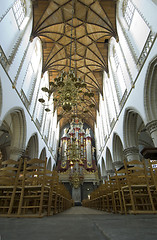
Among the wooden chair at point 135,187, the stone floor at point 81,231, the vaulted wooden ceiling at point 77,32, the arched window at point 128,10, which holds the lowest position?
the stone floor at point 81,231

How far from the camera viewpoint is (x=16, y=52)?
8695 millimetres

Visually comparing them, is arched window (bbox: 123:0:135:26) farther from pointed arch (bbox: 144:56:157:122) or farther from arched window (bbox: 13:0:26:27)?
arched window (bbox: 13:0:26:27)

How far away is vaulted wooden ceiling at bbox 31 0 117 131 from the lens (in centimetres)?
1155

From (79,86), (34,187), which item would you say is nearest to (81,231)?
(34,187)

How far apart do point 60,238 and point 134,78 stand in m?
8.61

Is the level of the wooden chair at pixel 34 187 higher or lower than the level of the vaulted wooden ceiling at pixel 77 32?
lower

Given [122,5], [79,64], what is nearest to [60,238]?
[122,5]

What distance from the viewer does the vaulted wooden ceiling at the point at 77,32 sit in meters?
11.5

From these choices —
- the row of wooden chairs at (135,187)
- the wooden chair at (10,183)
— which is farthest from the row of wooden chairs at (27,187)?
the row of wooden chairs at (135,187)

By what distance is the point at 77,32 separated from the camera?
533 inches

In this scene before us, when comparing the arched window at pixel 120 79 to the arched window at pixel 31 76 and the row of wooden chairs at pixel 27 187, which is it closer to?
the arched window at pixel 31 76

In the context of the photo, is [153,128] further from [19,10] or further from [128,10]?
[19,10]

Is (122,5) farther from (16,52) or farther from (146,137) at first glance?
(146,137)

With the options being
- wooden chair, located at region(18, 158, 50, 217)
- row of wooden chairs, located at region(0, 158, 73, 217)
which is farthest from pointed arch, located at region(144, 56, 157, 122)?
wooden chair, located at region(18, 158, 50, 217)
